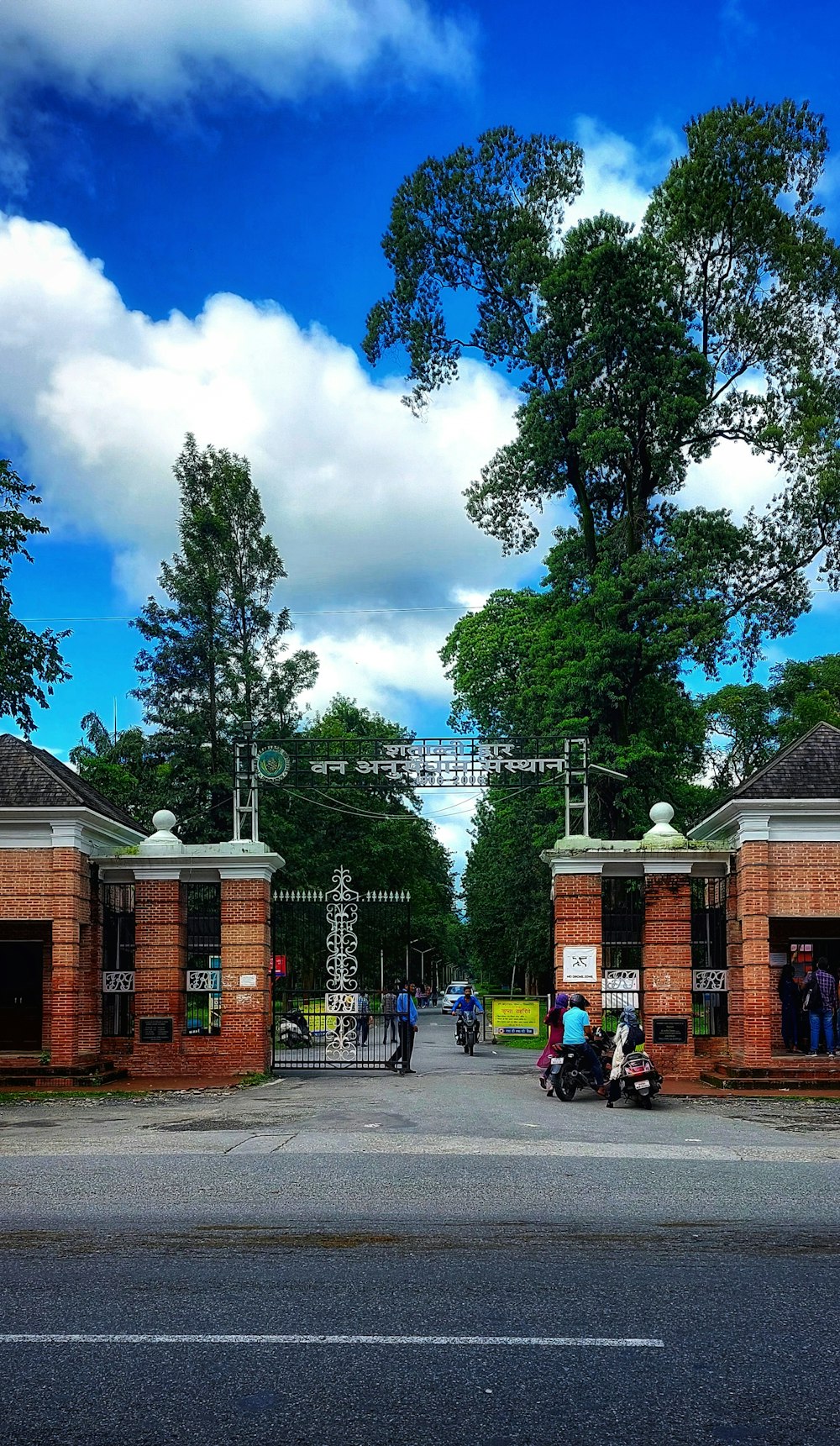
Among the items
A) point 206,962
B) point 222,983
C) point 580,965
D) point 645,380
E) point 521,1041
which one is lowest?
point 521,1041

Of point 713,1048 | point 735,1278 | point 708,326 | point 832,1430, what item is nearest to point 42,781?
point 713,1048

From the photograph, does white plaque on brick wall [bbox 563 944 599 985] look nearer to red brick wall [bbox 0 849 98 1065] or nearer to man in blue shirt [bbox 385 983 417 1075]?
man in blue shirt [bbox 385 983 417 1075]

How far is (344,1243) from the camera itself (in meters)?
8.15

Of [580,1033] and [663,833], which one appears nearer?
[580,1033]

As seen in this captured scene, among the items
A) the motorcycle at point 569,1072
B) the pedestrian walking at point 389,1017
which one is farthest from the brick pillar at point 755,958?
the pedestrian walking at point 389,1017

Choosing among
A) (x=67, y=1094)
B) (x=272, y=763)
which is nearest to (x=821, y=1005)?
(x=272, y=763)

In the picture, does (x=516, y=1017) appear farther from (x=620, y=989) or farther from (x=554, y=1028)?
(x=554, y=1028)

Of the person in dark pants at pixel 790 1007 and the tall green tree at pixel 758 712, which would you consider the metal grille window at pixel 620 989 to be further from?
the tall green tree at pixel 758 712

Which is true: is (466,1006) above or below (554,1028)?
below

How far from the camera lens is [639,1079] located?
1734 cm

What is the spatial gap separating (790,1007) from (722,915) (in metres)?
2.07

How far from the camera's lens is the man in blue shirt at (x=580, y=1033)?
1839 centimetres

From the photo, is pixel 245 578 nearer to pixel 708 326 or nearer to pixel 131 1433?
pixel 708 326

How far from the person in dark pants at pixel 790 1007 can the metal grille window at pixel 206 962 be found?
1003cm
